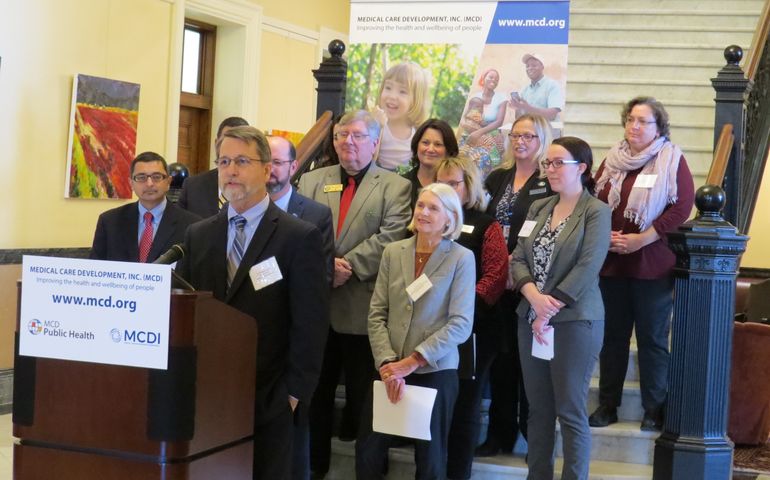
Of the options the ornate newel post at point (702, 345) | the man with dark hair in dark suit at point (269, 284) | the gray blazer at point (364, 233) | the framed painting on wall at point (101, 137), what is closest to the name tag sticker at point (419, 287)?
the gray blazer at point (364, 233)

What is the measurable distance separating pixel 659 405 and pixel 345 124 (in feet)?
6.06

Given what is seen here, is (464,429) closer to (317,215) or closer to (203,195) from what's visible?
(317,215)

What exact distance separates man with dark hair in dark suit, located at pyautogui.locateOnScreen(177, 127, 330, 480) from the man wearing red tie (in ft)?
4.28

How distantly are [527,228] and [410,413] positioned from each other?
2.89 feet

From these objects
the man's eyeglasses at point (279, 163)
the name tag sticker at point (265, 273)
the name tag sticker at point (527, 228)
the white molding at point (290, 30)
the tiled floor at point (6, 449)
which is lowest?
the tiled floor at point (6, 449)

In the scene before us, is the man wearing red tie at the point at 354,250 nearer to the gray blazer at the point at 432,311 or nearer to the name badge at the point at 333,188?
the name badge at the point at 333,188

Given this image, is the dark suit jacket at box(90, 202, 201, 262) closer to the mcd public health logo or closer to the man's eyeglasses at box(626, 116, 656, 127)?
the mcd public health logo

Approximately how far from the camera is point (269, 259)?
8.84ft

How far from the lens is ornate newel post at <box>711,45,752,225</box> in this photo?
4.95m

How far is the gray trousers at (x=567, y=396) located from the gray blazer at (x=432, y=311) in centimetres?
32

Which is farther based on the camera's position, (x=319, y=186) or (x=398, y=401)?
(x=319, y=186)

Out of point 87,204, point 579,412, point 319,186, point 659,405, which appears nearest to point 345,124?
point 319,186

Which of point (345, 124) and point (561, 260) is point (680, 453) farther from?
point (345, 124)

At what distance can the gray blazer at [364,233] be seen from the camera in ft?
13.5
